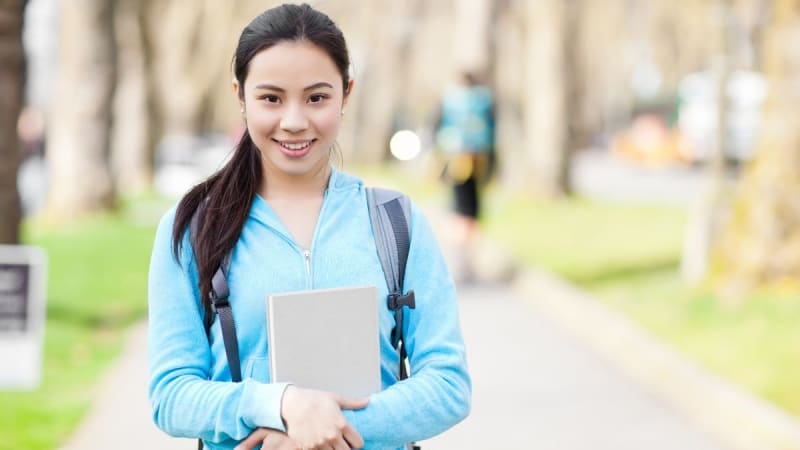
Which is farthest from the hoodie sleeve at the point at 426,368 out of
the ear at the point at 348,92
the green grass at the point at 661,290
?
the green grass at the point at 661,290

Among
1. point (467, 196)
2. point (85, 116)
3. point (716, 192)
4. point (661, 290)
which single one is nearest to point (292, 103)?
point (661, 290)

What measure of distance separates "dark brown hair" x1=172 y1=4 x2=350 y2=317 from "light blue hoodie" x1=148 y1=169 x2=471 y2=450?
27 mm

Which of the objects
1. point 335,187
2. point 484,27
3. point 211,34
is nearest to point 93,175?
point 484,27

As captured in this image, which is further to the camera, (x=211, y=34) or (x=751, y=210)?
(x=211, y=34)

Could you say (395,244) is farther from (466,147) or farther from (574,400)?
(466,147)

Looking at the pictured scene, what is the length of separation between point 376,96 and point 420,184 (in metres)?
20.4

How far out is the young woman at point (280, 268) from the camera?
2.45 m

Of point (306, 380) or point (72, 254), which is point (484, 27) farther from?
point (306, 380)

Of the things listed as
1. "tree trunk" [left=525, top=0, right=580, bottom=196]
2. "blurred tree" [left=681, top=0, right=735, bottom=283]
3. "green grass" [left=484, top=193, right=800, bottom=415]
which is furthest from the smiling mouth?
"tree trunk" [left=525, top=0, right=580, bottom=196]

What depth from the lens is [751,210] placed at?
11102 mm

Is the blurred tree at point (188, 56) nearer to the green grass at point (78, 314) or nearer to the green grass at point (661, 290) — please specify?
the green grass at point (78, 314)

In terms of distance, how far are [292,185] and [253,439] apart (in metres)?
0.50

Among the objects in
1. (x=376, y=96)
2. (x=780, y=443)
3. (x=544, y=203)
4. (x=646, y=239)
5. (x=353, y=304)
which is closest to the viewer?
(x=353, y=304)

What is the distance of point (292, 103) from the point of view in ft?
8.15
